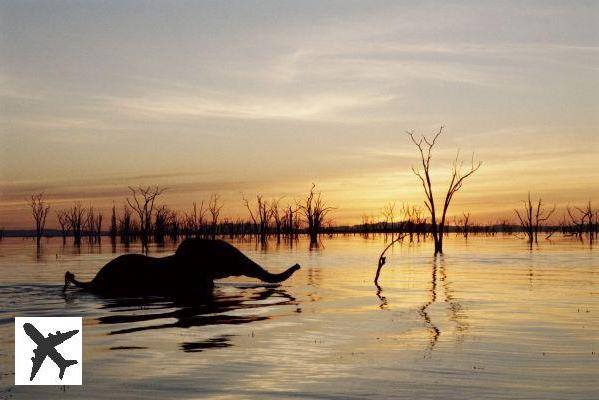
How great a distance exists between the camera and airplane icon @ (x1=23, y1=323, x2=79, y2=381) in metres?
7.75

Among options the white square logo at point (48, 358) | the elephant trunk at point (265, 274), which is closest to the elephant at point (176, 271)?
the elephant trunk at point (265, 274)

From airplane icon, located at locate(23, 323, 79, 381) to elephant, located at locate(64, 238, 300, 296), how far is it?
6.16 meters

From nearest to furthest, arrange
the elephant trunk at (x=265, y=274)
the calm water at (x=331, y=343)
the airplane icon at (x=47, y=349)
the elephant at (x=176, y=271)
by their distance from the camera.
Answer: the calm water at (x=331, y=343) → the airplane icon at (x=47, y=349) → the elephant at (x=176, y=271) → the elephant trunk at (x=265, y=274)

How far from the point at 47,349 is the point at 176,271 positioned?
301 inches

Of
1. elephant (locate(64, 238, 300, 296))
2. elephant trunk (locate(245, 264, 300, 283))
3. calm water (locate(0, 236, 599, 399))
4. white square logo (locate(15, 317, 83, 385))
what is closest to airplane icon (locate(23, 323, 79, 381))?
white square logo (locate(15, 317, 83, 385))

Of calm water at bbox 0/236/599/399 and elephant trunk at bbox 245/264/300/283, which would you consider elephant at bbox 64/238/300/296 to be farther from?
calm water at bbox 0/236/599/399

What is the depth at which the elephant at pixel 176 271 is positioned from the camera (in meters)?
15.9

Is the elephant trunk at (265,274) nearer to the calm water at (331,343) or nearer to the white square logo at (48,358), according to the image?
the calm water at (331,343)

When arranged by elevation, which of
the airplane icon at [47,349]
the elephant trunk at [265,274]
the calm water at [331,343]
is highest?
the elephant trunk at [265,274]

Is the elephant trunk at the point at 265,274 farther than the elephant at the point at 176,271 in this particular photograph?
Yes

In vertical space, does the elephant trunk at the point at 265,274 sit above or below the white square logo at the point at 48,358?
above

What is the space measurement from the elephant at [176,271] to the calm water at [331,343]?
0.56 m

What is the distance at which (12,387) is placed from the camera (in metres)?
7.28

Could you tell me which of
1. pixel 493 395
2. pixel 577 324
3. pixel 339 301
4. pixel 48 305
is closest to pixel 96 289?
pixel 48 305
